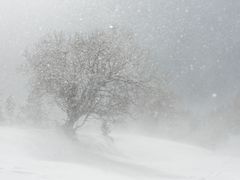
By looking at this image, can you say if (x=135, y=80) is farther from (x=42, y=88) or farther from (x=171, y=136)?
(x=171, y=136)

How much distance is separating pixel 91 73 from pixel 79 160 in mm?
5987

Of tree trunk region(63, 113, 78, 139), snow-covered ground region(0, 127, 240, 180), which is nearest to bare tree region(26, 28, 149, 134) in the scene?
tree trunk region(63, 113, 78, 139)

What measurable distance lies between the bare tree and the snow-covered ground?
2.65 meters

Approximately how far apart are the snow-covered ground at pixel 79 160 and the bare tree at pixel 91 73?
265 centimetres

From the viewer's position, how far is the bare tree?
28.7 m

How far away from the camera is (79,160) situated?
25031 millimetres

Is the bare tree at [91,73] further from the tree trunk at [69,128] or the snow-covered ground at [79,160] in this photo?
the snow-covered ground at [79,160]

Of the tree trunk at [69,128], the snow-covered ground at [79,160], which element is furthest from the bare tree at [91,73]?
the snow-covered ground at [79,160]

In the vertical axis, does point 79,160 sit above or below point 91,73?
below

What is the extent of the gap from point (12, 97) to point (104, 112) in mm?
53553

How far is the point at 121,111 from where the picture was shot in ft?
98.6

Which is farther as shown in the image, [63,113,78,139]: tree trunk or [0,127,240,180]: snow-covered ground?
[63,113,78,139]: tree trunk

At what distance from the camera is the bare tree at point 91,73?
28.7 metres

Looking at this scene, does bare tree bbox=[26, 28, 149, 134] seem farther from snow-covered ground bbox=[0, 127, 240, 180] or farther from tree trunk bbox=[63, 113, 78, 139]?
snow-covered ground bbox=[0, 127, 240, 180]
